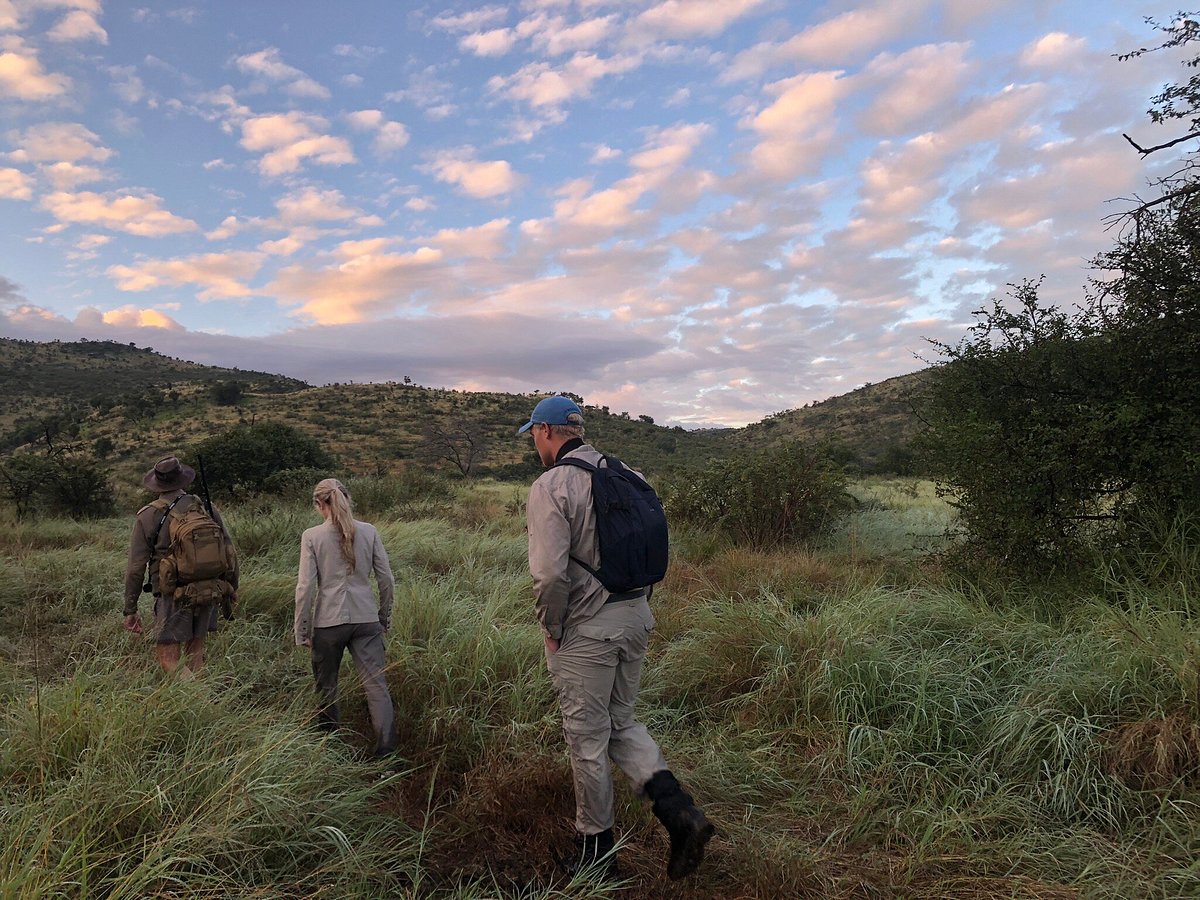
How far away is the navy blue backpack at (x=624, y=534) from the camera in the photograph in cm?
281

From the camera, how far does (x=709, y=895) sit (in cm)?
274

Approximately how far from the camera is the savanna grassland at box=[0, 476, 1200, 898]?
2.60 m

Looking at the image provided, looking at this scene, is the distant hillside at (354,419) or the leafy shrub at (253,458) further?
the distant hillside at (354,419)

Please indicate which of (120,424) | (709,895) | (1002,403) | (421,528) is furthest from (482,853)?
(120,424)

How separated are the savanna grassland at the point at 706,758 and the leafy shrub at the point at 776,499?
4.05 meters

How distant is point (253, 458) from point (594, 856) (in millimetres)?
20399

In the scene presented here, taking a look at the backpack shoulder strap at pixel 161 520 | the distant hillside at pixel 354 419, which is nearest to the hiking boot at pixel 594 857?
the backpack shoulder strap at pixel 161 520

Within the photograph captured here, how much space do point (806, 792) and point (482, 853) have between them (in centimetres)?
173

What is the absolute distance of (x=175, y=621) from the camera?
14.9 feet

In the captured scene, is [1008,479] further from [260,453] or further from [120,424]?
[120,424]

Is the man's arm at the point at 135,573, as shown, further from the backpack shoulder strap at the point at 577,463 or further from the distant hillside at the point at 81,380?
the distant hillside at the point at 81,380

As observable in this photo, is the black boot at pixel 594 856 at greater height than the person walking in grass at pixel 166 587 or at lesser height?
lesser

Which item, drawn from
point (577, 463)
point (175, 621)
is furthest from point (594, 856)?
point (175, 621)

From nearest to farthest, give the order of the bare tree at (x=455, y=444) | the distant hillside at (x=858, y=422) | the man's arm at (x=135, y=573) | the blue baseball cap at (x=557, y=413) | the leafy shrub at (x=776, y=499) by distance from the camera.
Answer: the blue baseball cap at (x=557, y=413)
the man's arm at (x=135, y=573)
the leafy shrub at (x=776, y=499)
the bare tree at (x=455, y=444)
the distant hillside at (x=858, y=422)
